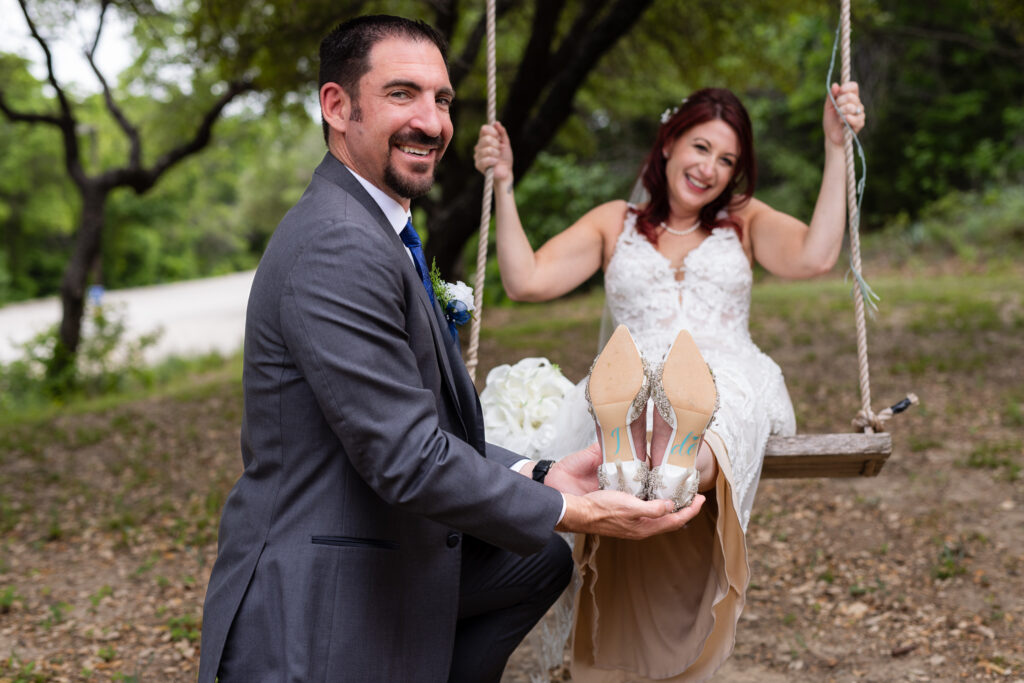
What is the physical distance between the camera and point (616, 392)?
2090 mm

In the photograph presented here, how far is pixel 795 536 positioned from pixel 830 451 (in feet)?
6.49

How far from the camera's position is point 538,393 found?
9.89ft

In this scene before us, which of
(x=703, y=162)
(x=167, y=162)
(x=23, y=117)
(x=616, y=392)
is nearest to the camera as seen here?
(x=616, y=392)

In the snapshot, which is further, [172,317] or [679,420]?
[172,317]

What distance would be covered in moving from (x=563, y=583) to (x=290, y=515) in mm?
1000

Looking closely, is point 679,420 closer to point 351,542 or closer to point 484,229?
point 351,542

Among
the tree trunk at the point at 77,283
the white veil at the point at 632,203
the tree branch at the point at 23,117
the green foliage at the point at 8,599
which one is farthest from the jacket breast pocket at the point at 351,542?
the tree trunk at the point at 77,283

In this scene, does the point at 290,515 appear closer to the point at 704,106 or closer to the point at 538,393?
the point at 538,393

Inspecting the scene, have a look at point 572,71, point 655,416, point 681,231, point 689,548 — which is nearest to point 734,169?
point 681,231

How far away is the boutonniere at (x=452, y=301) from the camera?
7.38ft

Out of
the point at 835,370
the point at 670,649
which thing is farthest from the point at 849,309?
the point at 670,649

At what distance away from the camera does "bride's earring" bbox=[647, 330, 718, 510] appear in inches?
83.0

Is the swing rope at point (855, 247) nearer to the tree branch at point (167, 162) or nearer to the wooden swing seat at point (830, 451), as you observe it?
the wooden swing seat at point (830, 451)

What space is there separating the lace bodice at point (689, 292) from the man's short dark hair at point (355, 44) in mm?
1537
